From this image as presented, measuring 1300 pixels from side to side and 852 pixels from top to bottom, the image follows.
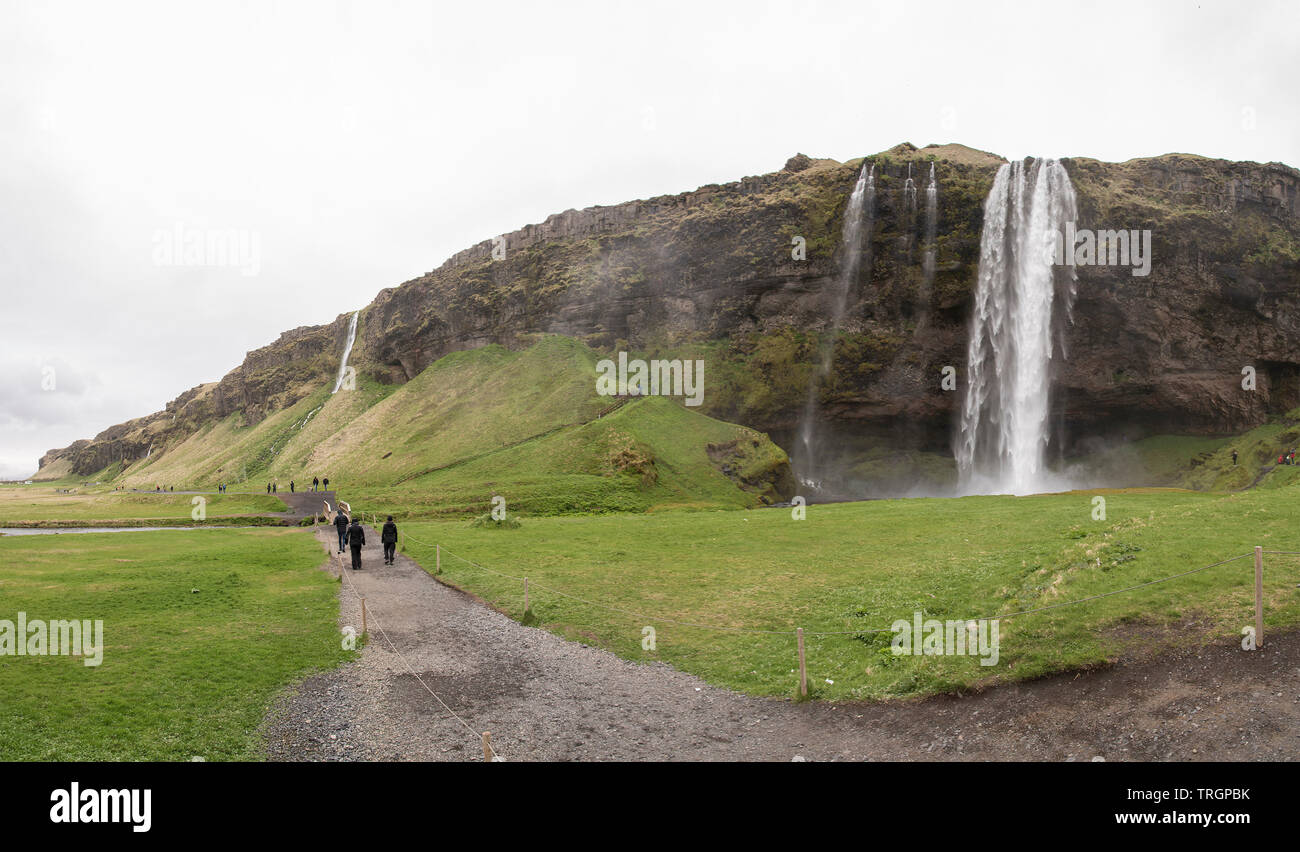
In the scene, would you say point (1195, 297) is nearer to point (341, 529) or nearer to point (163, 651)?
point (341, 529)

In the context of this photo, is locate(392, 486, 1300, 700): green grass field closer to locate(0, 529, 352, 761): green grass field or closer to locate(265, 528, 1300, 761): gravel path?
locate(265, 528, 1300, 761): gravel path

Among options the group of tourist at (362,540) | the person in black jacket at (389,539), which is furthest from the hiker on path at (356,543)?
the person in black jacket at (389,539)

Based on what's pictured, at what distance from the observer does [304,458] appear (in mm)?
111062

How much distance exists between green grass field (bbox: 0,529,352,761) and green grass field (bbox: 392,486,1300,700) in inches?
274

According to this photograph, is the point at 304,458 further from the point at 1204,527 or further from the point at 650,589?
the point at 1204,527

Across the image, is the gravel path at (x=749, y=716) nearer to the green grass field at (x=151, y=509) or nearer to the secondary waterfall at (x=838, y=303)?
the green grass field at (x=151, y=509)

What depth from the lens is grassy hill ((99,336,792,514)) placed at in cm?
6106

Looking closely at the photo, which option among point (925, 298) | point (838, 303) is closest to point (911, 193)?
point (925, 298)

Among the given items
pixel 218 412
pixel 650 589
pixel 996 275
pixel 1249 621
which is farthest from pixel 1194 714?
pixel 218 412

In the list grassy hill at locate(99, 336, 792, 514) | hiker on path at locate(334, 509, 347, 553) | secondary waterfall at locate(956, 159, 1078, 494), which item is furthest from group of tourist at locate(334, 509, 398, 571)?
secondary waterfall at locate(956, 159, 1078, 494)

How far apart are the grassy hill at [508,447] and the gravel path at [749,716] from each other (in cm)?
3881

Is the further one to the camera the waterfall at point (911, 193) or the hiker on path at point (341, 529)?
the waterfall at point (911, 193)

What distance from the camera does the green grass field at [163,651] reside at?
11.7m

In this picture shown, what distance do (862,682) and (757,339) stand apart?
78.1m
